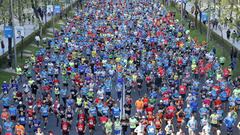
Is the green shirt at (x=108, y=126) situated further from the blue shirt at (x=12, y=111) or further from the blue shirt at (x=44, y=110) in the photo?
the blue shirt at (x=12, y=111)

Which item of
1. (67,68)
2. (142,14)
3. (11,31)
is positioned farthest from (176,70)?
(142,14)

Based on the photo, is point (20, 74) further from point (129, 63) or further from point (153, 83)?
point (153, 83)

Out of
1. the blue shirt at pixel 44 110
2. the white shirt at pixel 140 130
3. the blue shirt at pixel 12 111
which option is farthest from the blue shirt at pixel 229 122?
the blue shirt at pixel 12 111

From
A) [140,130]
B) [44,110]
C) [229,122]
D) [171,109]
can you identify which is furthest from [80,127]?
[229,122]

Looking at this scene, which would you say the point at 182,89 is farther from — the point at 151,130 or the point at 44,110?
the point at 44,110

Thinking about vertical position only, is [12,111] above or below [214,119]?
below

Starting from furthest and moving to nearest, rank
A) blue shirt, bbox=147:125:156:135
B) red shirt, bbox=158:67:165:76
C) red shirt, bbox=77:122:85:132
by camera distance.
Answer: red shirt, bbox=158:67:165:76 → red shirt, bbox=77:122:85:132 → blue shirt, bbox=147:125:156:135

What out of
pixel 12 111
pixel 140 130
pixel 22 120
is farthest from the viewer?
pixel 12 111

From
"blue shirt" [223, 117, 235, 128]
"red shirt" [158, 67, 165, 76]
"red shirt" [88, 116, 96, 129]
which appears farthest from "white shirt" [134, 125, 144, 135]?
"red shirt" [158, 67, 165, 76]

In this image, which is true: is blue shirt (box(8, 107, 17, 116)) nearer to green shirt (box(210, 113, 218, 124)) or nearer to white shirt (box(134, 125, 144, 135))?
white shirt (box(134, 125, 144, 135))

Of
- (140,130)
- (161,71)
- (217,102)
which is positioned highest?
(161,71)
